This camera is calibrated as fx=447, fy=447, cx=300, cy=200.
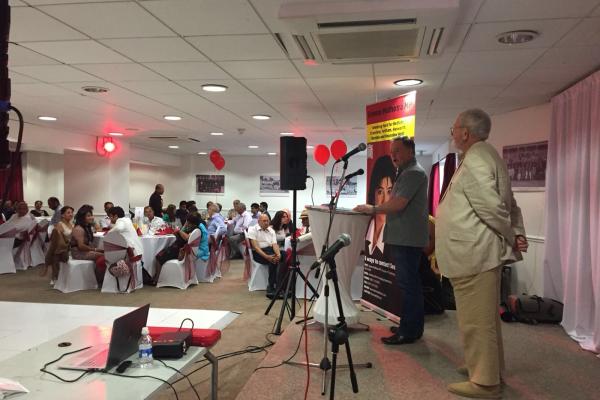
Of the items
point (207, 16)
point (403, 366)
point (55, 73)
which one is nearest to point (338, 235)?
point (403, 366)

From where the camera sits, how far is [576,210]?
4168 mm

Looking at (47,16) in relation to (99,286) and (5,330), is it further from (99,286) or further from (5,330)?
(99,286)

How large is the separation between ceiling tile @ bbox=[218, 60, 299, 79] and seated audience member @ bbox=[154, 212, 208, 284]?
310cm

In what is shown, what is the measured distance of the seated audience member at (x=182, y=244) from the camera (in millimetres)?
6719

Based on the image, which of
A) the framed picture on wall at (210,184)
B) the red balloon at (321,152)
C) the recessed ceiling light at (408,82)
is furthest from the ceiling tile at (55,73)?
the framed picture on wall at (210,184)

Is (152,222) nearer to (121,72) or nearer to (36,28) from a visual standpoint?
(121,72)

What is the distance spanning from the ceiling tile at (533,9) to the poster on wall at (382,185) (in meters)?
1.37

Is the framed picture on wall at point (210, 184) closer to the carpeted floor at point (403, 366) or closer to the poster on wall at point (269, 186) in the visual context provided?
the poster on wall at point (269, 186)

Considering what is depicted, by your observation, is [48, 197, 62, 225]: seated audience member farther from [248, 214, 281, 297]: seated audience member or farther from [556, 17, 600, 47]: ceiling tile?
[556, 17, 600, 47]: ceiling tile

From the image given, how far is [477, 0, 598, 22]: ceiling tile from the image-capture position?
2502 millimetres

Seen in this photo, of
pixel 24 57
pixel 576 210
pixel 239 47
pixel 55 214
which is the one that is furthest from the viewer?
pixel 55 214

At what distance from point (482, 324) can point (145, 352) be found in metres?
1.76

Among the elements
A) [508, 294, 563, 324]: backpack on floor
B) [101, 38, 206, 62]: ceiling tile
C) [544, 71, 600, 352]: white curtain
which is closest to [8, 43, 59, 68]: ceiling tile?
[101, 38, 206, 62]: ceiling tile

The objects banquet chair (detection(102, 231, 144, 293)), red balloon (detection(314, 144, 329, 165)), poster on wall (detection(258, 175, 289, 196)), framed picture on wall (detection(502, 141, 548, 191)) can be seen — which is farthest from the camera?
poster on wall (detection(258, 175, 289, 196))
